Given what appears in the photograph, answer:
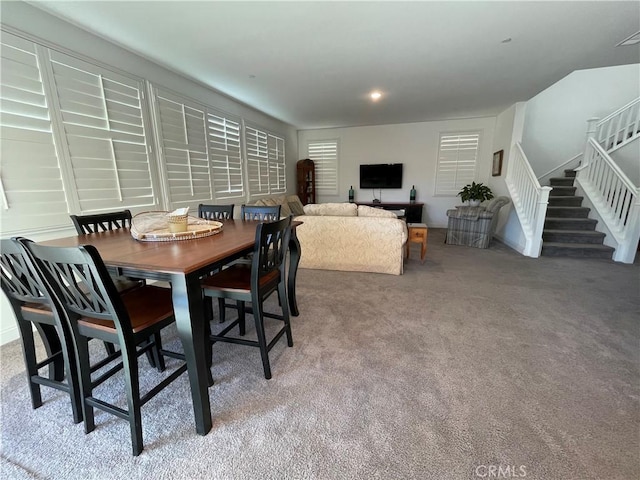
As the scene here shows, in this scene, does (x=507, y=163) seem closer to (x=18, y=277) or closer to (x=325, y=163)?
(x=325, y=163)

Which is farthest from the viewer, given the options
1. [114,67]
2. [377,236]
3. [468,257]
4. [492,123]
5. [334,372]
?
[492,123]

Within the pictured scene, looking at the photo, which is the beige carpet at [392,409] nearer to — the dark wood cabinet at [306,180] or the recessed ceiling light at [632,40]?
the recessed ceiling light at [632,40]

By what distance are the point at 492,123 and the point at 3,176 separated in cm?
728

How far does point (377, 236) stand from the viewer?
310cm

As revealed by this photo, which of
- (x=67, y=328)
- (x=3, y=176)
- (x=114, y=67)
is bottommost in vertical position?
(x=67, y=328)

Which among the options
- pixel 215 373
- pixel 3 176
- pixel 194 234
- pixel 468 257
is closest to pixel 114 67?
pixel 3 176

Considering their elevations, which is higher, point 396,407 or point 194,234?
point 194,234

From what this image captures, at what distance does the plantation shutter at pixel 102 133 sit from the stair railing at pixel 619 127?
6.79 metres

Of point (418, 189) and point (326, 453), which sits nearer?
point (326, 453)

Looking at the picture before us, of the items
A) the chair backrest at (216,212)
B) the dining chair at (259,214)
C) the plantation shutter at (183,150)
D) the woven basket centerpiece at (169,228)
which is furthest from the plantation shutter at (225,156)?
the woven basket centerpiece at (169,228)

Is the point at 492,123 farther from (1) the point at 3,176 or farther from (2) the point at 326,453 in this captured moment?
(1) the point at 3,176

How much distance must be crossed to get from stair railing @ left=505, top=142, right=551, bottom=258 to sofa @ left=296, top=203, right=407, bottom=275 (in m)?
2.14

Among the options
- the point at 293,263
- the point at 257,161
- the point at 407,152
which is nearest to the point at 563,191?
the point at 407,152

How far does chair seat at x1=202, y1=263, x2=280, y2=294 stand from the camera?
1.53m
